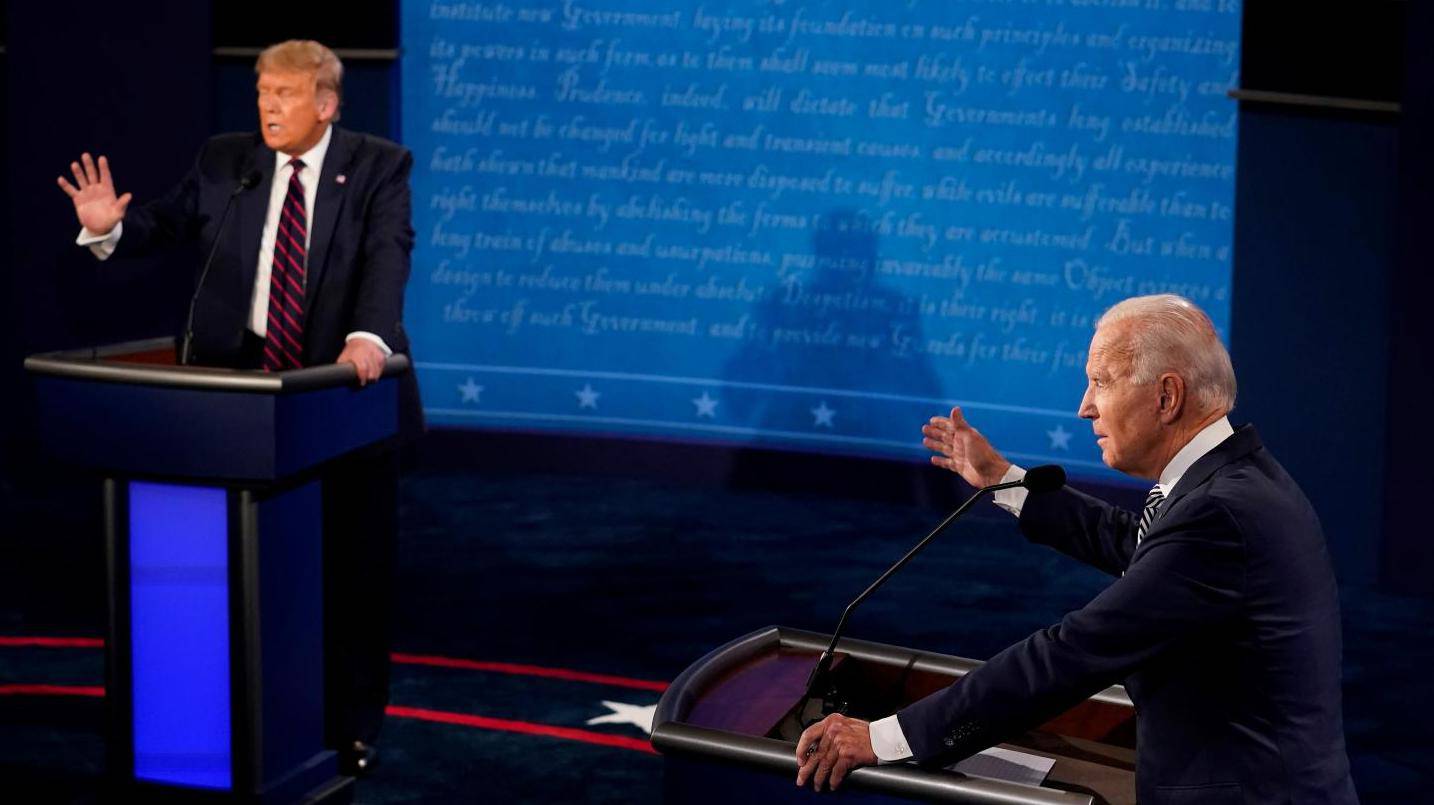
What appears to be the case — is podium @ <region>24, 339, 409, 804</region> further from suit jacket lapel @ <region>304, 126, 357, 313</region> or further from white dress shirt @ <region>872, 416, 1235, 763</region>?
white dress shirt @ <region>872, 416, 1235, 763</region>

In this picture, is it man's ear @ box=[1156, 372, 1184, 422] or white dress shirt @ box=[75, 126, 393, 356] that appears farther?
white dress shirt @ box=[75, 126, 393, 356]

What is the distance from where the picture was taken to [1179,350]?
2.13 m

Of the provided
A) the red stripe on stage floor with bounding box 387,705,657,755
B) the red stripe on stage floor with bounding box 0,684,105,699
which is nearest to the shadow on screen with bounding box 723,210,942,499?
the red stripe on stage floor with bounding box 387,705,657,755

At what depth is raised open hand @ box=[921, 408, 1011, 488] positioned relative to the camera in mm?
2713

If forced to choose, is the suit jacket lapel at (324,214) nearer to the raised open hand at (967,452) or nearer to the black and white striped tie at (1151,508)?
the raised open hand at (967,452)

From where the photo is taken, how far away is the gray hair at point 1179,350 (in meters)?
2.13

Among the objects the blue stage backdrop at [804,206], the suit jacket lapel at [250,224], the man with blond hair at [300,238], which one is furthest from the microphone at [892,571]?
the blue stage backdrop at [804,206]

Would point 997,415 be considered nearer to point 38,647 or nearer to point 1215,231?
point 1215,231

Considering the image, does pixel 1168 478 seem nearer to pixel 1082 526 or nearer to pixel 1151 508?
pixel 1151 508

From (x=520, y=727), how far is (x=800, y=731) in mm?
2220

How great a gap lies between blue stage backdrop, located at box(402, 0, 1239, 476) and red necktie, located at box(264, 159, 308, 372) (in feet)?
10.9

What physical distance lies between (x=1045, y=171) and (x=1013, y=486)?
4.25m

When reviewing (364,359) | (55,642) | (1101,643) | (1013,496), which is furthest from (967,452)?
(55,642)

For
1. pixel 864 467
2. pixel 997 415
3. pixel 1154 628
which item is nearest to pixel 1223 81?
pixel 997 415
